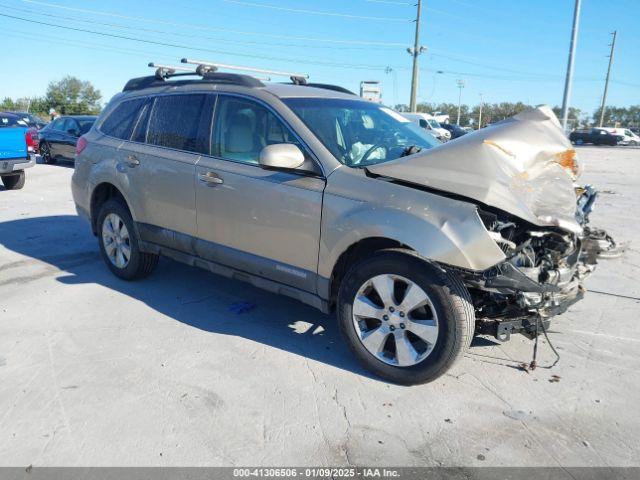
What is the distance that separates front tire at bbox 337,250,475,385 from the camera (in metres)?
3.20

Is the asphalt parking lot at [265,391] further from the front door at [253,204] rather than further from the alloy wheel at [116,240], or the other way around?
the front door at [253,204]

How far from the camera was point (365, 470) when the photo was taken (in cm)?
268

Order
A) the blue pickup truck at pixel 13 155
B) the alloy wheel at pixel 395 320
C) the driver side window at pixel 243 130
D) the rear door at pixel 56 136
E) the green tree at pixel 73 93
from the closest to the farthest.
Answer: the alloy wheel at pixel 395 320 → the driver side window at pixel 243 130 → the blue pickup truck at pixel 13 155 → the rear door at pixel 56 136 → the green tree at pixel 73 93

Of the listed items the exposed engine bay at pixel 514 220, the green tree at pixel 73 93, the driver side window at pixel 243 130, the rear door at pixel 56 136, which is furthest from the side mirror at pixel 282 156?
the green tree at pixel 73 93

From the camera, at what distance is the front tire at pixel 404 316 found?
3203 mm

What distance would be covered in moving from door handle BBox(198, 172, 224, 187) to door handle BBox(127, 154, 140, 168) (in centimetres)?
98

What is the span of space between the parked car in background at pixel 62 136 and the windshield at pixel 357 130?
1365cm

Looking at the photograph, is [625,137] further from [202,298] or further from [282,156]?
[282,156]

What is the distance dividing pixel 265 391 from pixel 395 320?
945mm

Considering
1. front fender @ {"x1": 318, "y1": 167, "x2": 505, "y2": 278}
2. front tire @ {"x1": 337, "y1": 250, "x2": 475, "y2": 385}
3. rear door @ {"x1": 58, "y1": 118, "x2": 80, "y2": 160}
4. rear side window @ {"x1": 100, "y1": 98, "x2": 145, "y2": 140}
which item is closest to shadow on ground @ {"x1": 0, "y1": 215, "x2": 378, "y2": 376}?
front tire @ {"x1": 337, "y1": 250, "x2": 475, "y2": 385}

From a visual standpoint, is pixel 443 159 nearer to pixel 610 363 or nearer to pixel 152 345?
pixel 610 363

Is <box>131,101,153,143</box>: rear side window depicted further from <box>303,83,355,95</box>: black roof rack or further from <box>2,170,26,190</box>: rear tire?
<box>2,170,26,190</box>: rear tire

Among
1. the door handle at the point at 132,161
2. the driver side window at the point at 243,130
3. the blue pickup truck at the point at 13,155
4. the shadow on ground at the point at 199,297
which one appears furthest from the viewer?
the blue pickup truck at the point at 13,155

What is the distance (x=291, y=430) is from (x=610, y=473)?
1.65 meters
